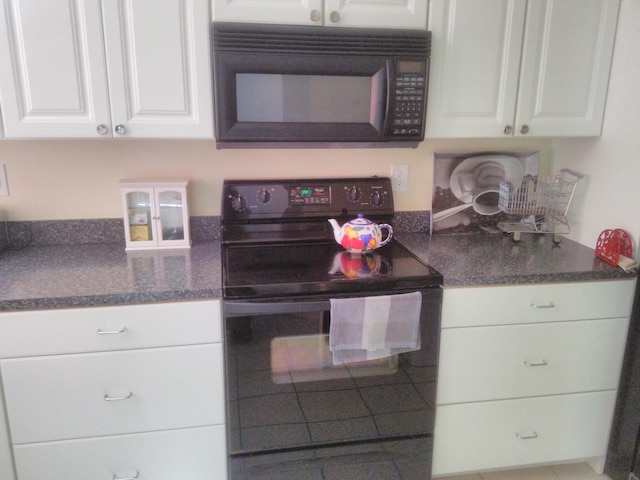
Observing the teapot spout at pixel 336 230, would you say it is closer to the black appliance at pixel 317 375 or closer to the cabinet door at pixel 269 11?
the black appliance at pixel 317 375

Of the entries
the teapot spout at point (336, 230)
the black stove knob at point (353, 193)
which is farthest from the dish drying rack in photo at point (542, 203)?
the teapot spout at point (336, 230)

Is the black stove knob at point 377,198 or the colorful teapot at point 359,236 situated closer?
the colorful teapot at point 359,236

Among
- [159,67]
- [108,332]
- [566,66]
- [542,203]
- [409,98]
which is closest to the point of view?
[108,332]

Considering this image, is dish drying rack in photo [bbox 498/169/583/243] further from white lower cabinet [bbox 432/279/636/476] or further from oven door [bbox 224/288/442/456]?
oven door [bbox 224/288/442/456]

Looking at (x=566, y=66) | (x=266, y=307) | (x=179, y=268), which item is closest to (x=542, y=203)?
(x=566, y=66)

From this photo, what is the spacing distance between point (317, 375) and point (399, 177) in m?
0.94

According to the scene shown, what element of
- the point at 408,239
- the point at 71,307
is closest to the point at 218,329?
the point at 71,307

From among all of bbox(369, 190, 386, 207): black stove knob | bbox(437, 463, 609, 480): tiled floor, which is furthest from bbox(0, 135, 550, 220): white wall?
bbox(437, 463, 609, 480): tiled floor

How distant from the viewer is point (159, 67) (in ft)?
5.29

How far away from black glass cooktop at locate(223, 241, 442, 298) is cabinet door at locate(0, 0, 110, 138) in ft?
2.15

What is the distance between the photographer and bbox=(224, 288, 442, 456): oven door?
5.05 ft

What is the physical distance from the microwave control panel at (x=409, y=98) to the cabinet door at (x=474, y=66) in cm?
7

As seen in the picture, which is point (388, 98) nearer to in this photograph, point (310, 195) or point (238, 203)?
point (310, 195)

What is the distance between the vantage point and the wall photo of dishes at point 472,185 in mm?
2168
